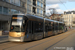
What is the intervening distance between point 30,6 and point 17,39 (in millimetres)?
29876

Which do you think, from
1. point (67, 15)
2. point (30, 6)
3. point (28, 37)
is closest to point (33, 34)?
point (28, 37)

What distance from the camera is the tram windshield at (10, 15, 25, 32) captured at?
509 inches

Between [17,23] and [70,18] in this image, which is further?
[70,18]

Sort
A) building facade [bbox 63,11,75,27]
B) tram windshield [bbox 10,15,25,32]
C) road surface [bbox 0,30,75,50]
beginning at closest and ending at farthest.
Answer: road surface [bbox 0,30,75,50] < tram windshield [bbox 10,15,25,32] < building facade [bbox 63,11,75,27]

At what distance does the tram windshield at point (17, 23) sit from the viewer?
42.4 ft

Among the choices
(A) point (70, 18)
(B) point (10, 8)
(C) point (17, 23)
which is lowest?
(C) point (17, 23)

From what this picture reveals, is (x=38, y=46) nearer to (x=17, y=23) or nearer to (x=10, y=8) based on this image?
(x=17, y=23)

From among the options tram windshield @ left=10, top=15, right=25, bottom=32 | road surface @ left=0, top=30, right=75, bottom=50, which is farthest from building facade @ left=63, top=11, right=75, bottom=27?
tram windshield @ left=10, top=15, right=25, bottom=32

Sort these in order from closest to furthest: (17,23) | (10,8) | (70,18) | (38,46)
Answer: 1. (38,46)
2. (17,23)
3. (10,8)
4. (70,18)

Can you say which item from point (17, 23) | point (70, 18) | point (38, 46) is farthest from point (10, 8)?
point (70, 18)

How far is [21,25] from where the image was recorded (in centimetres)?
1291

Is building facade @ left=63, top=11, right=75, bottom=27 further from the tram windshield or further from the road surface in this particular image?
the tram windshield

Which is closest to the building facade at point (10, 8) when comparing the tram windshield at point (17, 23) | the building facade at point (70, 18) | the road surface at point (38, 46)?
the tram windshield at point (17, 23)

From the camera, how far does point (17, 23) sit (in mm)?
13023
